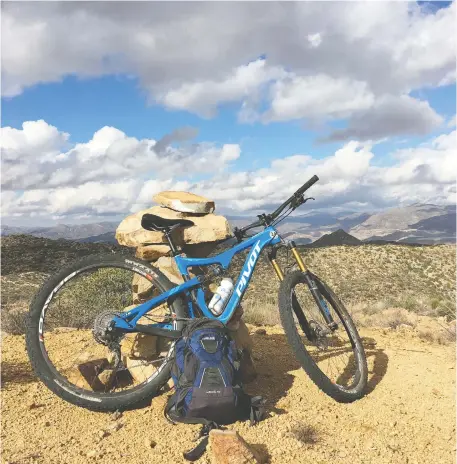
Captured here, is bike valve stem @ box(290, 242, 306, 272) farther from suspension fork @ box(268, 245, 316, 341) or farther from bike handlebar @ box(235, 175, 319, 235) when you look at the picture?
bike handlebar @ box(235, 175, 319, 235)

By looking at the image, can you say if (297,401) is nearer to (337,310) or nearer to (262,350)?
(337,310)

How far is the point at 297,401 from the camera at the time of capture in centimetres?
458

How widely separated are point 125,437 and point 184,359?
862 millimetres

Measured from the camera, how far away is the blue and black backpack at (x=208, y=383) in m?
3.74

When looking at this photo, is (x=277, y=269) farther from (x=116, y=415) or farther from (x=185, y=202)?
(x=116, y=415)

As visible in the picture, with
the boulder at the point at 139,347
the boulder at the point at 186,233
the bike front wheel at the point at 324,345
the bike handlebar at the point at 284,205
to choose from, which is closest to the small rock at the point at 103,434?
the boulder at the point at 139,347

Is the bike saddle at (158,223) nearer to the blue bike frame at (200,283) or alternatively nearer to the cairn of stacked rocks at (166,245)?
the blue bike frame at (200,283)

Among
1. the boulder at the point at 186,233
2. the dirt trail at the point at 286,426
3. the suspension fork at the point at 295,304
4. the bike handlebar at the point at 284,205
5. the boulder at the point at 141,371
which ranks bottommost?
the dirt trail at the point at 286,426

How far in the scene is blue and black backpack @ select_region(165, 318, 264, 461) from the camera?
374 centimetres

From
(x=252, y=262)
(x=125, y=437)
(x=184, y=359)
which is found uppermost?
(x=252, y=262)

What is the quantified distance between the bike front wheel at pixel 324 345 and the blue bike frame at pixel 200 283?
0.47 metres

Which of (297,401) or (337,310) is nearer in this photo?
(297,401)

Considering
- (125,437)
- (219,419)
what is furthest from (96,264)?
(219,419)

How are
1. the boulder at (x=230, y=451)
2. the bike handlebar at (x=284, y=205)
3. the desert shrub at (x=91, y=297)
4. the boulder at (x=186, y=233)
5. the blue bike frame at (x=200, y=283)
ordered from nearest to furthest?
the boulder at (x=230, y=451) → the blue bike frame at (x=200, y=283) → the bike handlebar at (x=284, y=205) → the boulder at (x=186, y=233) → the desert shrub at (x=91, y=297)
